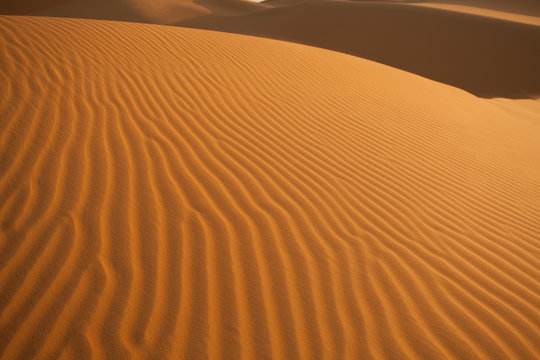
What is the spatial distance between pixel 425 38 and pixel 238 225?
60.8 feet

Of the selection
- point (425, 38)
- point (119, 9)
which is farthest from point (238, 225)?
point (119, 9)

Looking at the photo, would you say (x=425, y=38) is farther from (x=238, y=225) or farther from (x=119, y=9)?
(x=119, y=9)

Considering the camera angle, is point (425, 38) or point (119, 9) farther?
point (119, 9)

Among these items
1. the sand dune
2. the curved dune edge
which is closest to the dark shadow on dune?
the sand dune

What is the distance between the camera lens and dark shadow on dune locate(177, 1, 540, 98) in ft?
47.4

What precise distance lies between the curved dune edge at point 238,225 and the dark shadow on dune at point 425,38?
11493mm

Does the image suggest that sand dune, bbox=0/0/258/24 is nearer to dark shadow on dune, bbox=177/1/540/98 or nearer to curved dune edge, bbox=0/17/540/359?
dark shadow on dune, bbox=177/1/540/98

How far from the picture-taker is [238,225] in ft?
8.61

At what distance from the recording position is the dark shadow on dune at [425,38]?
47.4 feet

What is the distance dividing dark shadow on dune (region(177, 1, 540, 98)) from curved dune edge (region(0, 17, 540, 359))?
37.7 ft

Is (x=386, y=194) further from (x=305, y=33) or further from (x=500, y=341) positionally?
(x=305, y=33)

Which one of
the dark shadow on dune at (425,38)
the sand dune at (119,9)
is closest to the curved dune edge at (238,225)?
the dark shadow on dune at (425,38)

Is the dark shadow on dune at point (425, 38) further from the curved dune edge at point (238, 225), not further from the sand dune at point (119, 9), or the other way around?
the curved dune edge at point (238, 225)

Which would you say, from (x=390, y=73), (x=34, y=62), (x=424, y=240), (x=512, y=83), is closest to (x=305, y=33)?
(x=512, y=83)
